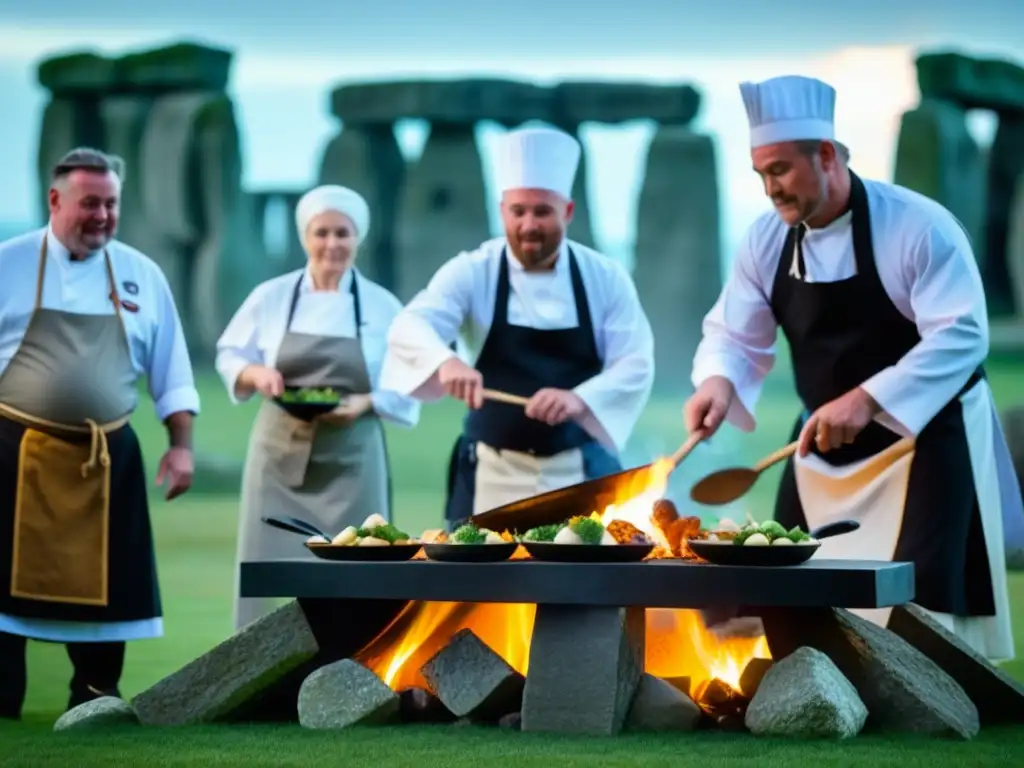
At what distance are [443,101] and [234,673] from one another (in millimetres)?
Result: 10077

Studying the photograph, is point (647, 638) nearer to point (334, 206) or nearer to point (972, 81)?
point (334, 206)

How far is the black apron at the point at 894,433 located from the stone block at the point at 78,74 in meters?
11.1

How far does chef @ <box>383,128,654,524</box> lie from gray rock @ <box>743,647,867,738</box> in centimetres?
151

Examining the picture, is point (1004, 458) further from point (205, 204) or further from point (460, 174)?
point (205, 204)

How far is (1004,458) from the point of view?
5.22 metres

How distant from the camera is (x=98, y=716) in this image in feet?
15.9

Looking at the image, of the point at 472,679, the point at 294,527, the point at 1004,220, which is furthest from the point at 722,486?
the point at 1004,220

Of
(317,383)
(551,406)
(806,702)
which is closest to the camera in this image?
(806,702)

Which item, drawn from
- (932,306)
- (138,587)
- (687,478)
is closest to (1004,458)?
(932,306)

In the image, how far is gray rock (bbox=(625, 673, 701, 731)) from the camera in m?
4.67

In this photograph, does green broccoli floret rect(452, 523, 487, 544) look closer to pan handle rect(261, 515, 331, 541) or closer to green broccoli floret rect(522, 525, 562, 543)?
green broccoli floret rect(522, 525, 562, 543)

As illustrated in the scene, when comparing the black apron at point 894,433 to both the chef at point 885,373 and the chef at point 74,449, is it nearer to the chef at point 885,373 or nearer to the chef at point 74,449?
the chef at point 885,373

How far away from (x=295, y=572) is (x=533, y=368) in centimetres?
156

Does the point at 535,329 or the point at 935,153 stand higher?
the point at 935,153
